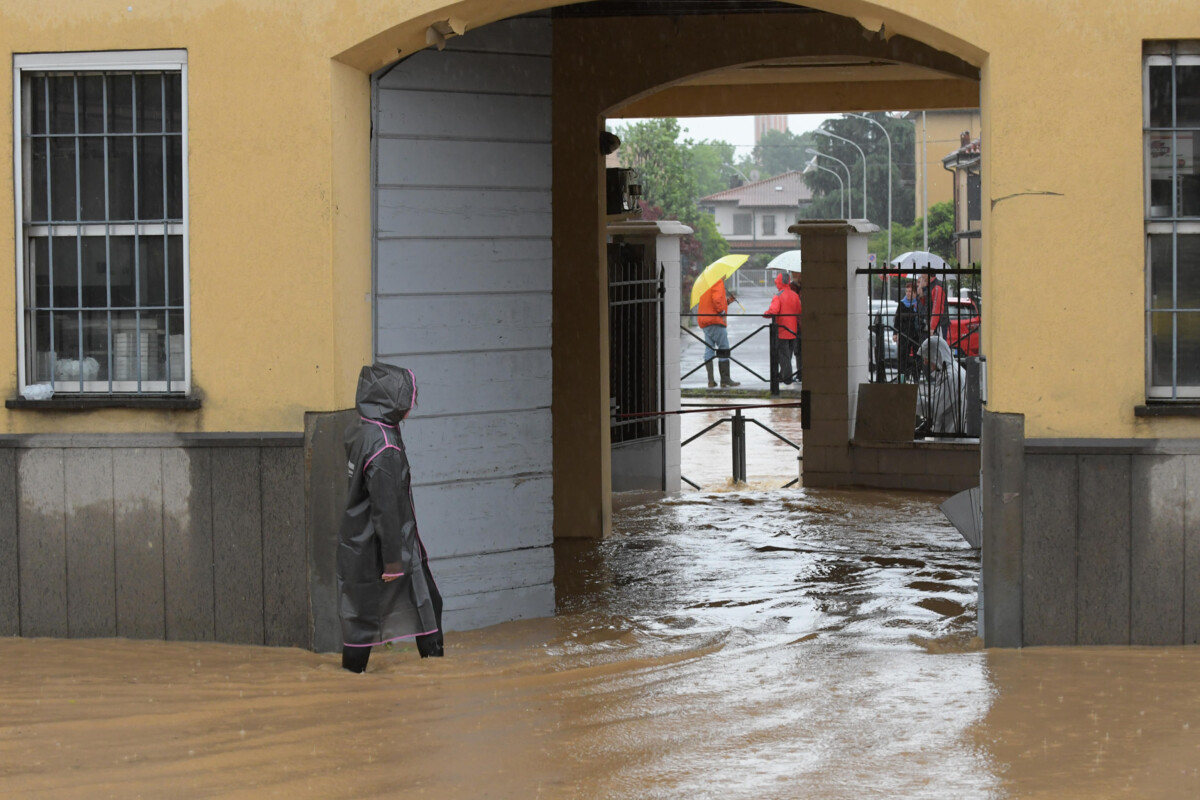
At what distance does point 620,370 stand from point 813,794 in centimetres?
845

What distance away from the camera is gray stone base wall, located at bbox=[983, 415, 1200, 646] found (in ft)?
Result: 20.9

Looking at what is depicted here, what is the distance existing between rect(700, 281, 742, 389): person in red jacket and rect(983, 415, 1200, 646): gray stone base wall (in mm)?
17200

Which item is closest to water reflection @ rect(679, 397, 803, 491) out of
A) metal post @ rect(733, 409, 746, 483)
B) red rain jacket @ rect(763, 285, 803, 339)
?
metal post @ rect(733, 409, 746, 483)

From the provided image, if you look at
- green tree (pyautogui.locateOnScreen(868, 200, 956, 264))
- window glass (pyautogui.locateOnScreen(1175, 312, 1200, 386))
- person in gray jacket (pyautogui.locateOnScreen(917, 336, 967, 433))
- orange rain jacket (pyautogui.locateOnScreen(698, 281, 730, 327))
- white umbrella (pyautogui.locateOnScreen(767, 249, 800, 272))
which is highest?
green tree (pyautogui.locateOnScreen(868, 200, 956, 264))

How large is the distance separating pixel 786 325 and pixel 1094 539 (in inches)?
702

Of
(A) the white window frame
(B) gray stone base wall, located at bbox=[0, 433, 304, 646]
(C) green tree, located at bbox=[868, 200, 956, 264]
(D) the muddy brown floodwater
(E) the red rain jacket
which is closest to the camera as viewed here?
(D) the muddy brown floodwater

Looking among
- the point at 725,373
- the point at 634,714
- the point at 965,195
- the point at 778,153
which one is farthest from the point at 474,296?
the point at 778,153

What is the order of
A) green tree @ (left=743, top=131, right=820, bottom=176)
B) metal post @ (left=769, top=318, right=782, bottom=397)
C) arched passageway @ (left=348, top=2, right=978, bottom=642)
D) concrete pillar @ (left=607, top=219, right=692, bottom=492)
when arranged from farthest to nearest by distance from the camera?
1. green tree @ (left=743, top=131, right=820, bottom=176)
2. metal post @ (left=769, top=318, right=782, bottom=397)
3. concrete pillar @ (left=607, top=219, right=692, bottom=492)
4. arched passageway @ (left=348, top=2, right=978, bottom=642)

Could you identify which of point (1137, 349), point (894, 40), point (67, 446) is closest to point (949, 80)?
point (894, 40)

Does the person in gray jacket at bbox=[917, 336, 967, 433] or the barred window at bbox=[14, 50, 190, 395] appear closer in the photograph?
the barred window at bbox=[14, 50, 190, 395]

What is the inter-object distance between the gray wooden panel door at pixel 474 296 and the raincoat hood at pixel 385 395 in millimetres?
911

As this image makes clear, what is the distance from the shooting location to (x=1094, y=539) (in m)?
6.42

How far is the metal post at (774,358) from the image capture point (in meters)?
21.5

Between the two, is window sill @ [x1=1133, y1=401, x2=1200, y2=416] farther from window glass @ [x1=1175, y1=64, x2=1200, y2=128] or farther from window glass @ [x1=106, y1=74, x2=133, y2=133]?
window glass @ [x1=106, y1=74, x2=133, y2=133]
